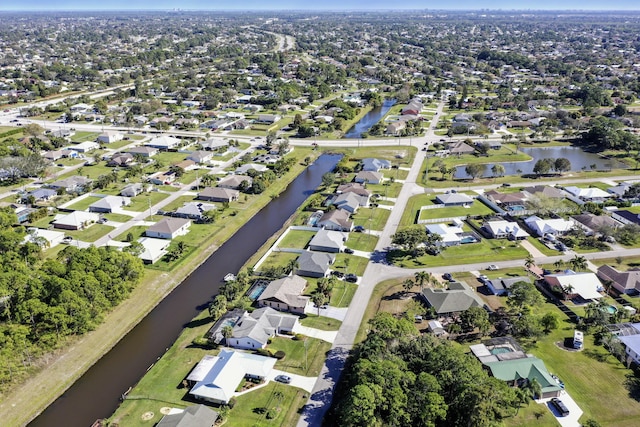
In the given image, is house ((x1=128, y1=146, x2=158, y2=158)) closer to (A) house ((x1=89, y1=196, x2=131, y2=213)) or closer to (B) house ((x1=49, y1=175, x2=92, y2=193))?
(B) house ((x1=49, y1=175, x2=92, y2=193))

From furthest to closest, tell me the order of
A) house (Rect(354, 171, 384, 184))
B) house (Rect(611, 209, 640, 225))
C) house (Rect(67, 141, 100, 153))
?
house (Rect(67, 141, 100, 153)), house (Rect(354, 171, 384, 184)), house (Rect(611, 209, 640, 225))

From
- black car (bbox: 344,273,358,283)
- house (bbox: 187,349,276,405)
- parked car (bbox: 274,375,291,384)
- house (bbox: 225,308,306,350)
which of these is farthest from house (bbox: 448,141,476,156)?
parked car (bbox: 274,375,291,384)

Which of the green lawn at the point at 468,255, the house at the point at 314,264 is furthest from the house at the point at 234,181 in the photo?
the green lawn at the point at 468,255

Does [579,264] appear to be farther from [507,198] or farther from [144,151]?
[144,151]

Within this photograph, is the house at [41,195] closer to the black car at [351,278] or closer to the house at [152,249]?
the house at [152,249]

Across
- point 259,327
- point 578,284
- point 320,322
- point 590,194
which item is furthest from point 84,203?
point 590,194
